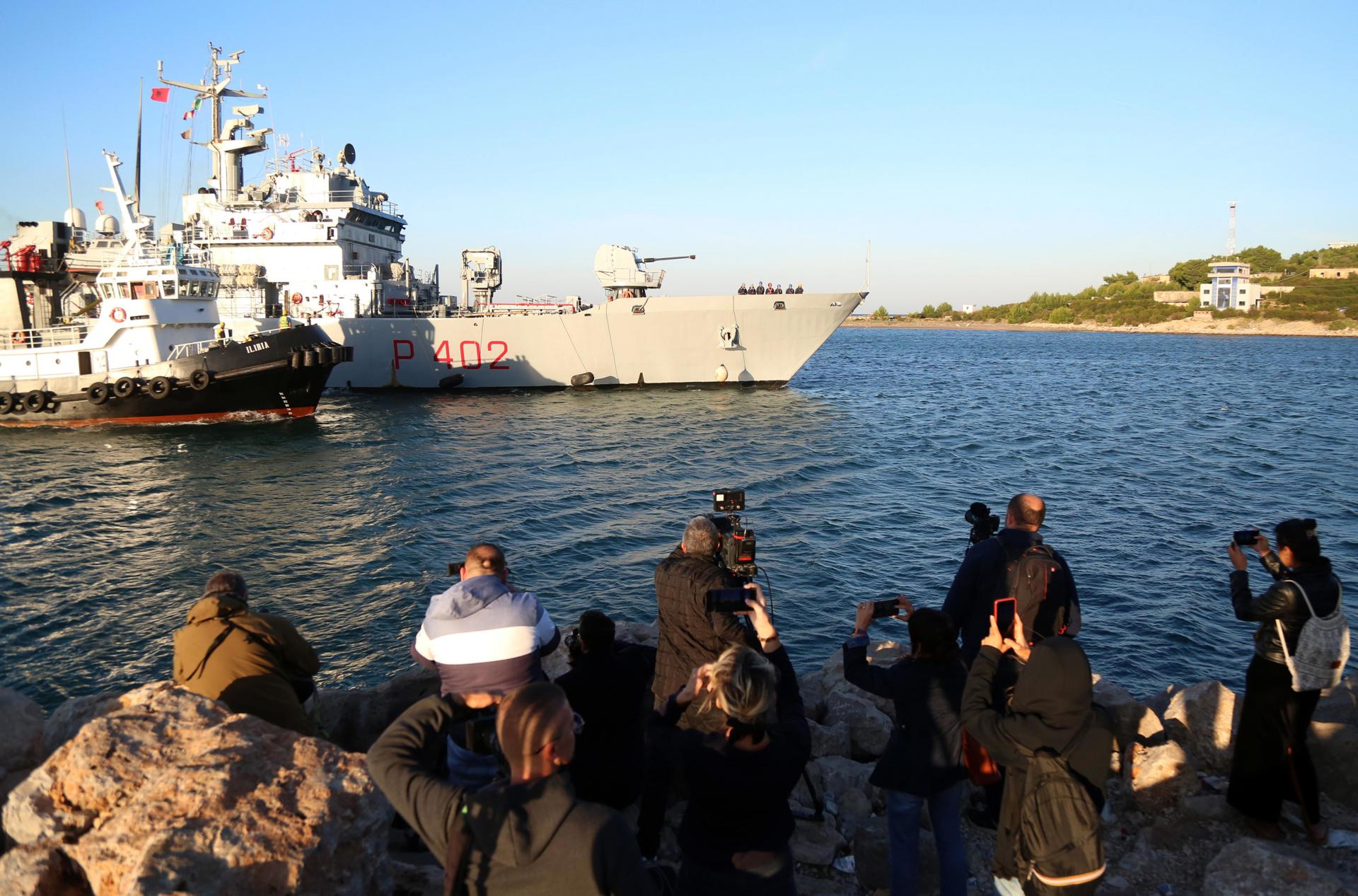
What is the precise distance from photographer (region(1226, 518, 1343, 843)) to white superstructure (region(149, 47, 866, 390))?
995 inches

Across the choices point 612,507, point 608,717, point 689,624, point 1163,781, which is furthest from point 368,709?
point 612,507

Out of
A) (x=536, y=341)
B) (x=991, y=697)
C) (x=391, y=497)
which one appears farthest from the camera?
(x=536, y=341)

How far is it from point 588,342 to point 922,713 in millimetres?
26403

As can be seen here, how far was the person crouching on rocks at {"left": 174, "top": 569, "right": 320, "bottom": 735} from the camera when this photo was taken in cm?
327

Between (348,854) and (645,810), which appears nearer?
(348,854)

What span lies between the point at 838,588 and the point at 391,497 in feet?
27.8

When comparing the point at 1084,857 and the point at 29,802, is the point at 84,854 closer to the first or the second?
the point at 29,802

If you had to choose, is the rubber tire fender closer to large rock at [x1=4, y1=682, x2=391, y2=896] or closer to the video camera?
large rock at [x1=4, y1=682, x2=391, y2=896]

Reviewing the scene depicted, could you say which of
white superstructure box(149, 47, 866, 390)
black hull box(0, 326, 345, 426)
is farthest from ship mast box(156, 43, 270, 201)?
black hull box(0, 326, 345, 426)

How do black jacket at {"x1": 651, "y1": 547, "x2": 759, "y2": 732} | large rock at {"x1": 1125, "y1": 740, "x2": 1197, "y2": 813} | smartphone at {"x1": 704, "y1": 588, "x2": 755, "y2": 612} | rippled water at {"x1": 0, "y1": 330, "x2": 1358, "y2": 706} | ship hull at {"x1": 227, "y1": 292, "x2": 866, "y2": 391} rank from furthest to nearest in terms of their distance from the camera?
ship hull at {"x1": 227, "y1": 292, "x2": 866, "y2": 391} → rippled water at {"x1": 0, "y1": 330, "x2": 1358, "y2": 706} → large rock at {"x1": 1125, "y1": 740, "x2": 1197, "y2": 813} → black jacket at {"x1": 651, "y1": 547, "x2": 759, "y2": 732} → smartphone at {"x1": 704, "y1": 588, "x2": 755, "y2": 612}

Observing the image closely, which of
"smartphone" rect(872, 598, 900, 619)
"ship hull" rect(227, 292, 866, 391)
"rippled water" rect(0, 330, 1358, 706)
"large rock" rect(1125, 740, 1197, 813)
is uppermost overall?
"ship hull" rect(227, 292, 866, 391)

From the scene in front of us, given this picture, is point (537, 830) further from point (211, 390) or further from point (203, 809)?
point (211, 390)

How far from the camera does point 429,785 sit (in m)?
2.08

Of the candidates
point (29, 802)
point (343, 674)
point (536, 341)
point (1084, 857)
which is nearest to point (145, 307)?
point (536, 341)
